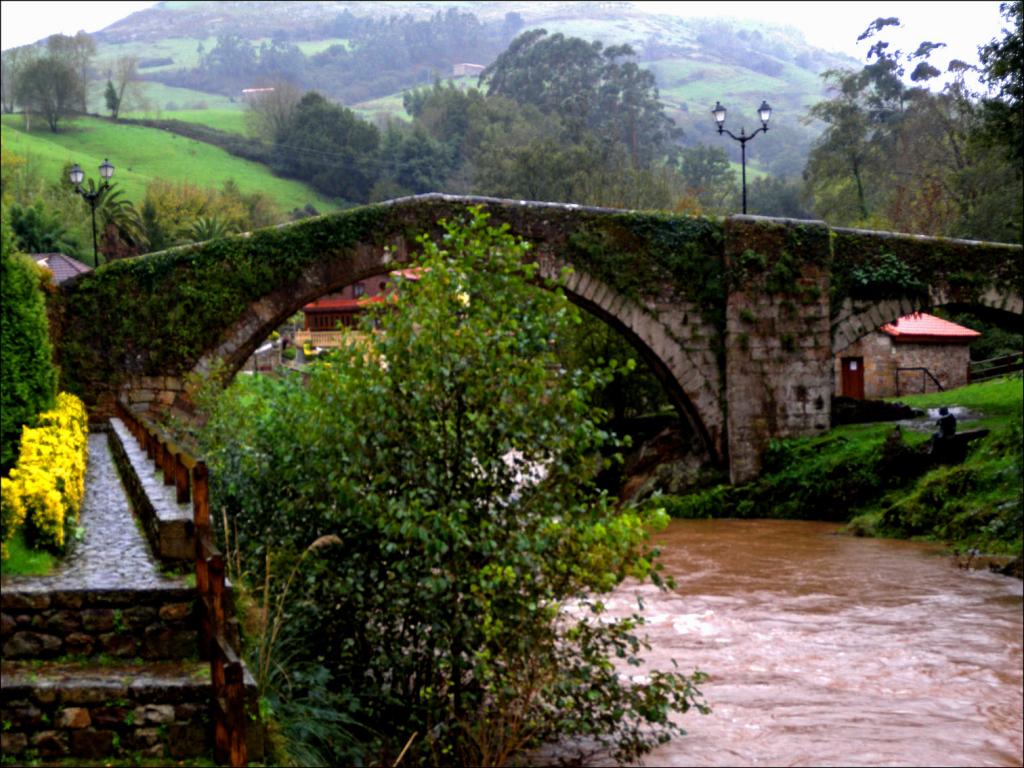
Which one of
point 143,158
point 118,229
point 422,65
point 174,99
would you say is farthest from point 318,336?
point 422,65

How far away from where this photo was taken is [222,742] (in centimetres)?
598

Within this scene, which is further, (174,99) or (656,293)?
(174,99)

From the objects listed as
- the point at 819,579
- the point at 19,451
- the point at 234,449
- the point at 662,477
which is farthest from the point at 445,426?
the point at 662,477

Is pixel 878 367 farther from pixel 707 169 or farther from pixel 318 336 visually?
pixel 707 169

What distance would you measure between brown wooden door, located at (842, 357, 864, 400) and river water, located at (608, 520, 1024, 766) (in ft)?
45.9

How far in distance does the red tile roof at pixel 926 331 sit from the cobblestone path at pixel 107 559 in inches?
1026

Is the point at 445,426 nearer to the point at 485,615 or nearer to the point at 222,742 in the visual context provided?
the point at 485,615

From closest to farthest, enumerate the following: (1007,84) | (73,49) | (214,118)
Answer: (1007,84) → (214,118) → (73,49)

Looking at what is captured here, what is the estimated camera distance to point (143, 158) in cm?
7369

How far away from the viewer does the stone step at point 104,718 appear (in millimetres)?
6062

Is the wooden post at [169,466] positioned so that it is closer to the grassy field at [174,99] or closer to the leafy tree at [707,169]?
the leafy tree at [707,169]

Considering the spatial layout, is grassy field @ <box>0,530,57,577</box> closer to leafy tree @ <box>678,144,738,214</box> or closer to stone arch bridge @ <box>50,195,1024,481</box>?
stone arch bridge @ <box>50,195,1024,481</box>

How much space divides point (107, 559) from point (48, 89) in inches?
3127

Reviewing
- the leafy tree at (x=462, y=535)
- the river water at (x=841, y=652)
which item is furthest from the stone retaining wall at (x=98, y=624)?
the river water at (x=841, y=652)
